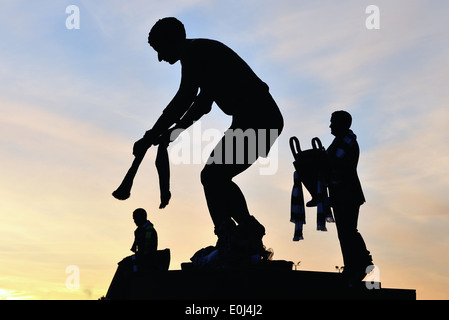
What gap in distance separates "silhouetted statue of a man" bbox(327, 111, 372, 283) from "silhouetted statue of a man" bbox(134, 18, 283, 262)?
0.79 m

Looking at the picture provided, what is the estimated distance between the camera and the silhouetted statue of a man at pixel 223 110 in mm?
8094

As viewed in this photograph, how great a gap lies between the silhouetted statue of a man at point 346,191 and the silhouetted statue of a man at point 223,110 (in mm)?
793

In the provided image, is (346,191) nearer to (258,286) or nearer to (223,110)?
(258,286)

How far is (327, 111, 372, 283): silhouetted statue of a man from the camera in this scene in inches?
313

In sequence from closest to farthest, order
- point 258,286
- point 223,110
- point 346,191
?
1. point 258,286
2. point 346,191
3. point 223,110

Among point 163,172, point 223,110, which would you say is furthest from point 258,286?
point 223,110

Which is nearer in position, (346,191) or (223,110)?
(346,191)

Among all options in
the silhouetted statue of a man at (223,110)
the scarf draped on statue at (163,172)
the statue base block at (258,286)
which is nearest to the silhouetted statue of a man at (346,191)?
the statue base block at (258,286)

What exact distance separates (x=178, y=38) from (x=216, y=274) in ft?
10.1

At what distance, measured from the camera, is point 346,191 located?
811cm

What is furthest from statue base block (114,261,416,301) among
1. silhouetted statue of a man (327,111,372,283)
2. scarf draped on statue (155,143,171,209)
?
scarf draped on statue (155,143,171,209)

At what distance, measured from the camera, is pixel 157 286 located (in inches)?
305

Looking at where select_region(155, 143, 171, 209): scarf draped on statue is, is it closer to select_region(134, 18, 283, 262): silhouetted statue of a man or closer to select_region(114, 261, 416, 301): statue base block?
select_region(134, 18, 283, 262): silhouetted statue of a man

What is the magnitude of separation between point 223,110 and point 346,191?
186 centimetres
